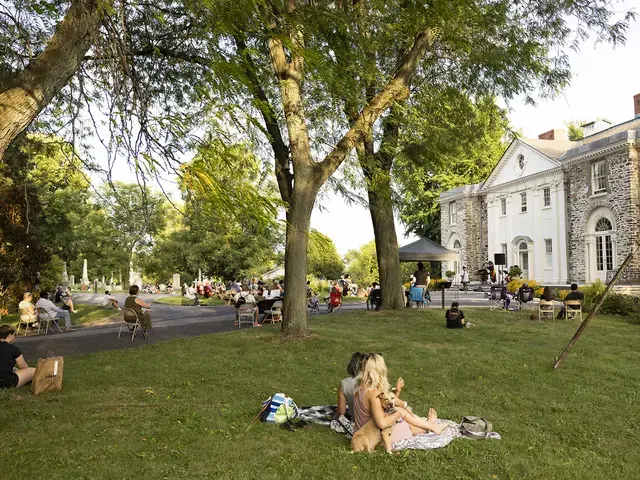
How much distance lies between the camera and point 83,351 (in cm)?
1114

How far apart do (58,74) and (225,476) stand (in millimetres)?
4363

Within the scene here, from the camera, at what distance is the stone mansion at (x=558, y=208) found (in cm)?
2744

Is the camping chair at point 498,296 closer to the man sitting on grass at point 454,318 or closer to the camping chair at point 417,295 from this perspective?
the camping chair at point 417,295

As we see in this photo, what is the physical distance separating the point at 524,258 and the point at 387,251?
23048mm

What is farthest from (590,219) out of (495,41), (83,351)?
(83,351)

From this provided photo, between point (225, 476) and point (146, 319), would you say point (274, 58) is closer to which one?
point (146, 319)

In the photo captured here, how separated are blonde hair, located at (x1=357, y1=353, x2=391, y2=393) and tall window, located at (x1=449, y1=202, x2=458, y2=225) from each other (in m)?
40.5

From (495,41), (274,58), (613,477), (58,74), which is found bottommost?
(613,477)

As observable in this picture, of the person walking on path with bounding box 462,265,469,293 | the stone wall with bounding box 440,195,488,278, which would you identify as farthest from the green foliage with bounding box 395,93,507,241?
the stone wall with bounding box 440,195,488,278

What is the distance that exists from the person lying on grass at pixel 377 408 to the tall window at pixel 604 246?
Result: 27.2 meters

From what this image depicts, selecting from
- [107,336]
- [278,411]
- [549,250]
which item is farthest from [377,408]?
[549,250]

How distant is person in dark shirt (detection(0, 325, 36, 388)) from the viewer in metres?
7.32

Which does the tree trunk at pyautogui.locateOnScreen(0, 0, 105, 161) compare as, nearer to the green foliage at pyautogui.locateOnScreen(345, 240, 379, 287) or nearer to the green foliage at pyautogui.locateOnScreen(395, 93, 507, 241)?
the green foliage at pyautogui.locateOnScreen(395, 93, 507, 241)

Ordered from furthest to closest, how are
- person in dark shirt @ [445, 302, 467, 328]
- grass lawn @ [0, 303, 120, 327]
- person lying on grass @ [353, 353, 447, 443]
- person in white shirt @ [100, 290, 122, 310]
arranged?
grass lawn @ [0, 303, 120, 327] < person in white shirt @ [100, 290, 122, 310] < person in dark shirt @ [445, 302, 467, 328] < person lying on grass @ [353, 353, 447, 443]
